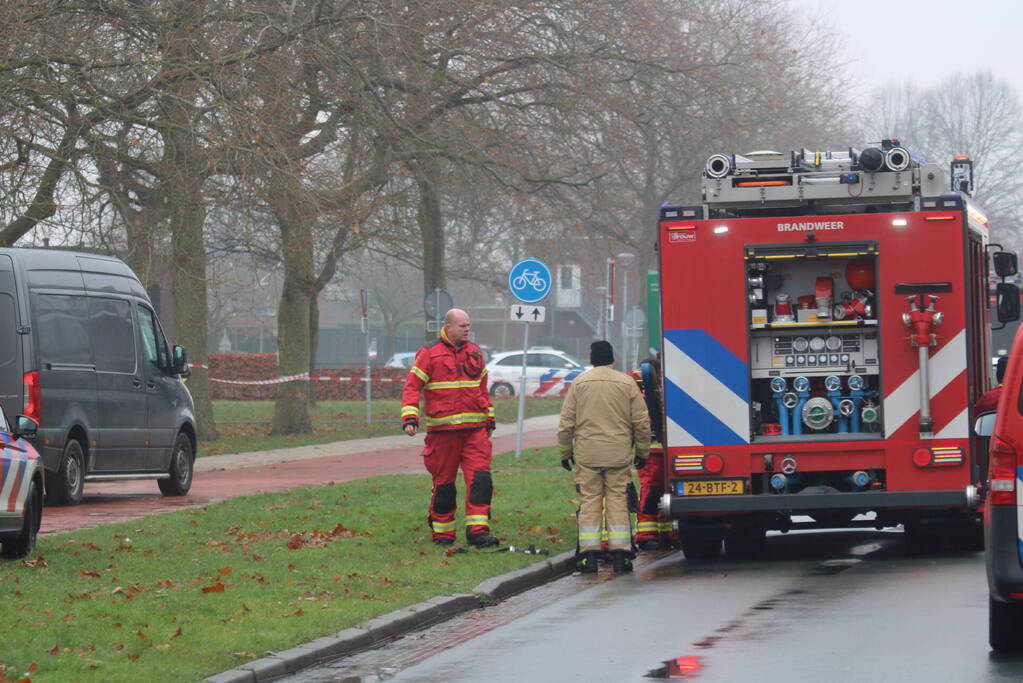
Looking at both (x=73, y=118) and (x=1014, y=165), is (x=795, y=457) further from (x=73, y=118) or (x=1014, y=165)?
(x=1014, y=165)

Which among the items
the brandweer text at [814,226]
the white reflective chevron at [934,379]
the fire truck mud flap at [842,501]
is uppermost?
the brandweer text at [814,226]

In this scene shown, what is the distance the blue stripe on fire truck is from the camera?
12.7 meters

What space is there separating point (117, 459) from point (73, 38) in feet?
17.8

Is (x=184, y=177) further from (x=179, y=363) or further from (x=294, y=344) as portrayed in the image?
(x=294, y=344)

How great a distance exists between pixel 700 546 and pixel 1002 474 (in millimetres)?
5650

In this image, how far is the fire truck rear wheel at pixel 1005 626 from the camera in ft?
27.8

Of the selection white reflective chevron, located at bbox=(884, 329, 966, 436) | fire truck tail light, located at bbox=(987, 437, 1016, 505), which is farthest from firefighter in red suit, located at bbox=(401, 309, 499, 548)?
fire truck tail light, located at bbox=(987, 437, 1016, 505)

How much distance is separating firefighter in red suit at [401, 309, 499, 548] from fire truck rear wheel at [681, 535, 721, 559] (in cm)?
151

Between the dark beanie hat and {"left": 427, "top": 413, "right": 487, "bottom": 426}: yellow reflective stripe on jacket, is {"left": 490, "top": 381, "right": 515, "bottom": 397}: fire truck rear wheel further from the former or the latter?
the dark beanie hat

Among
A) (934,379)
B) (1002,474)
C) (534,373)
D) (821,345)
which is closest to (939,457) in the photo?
(934,379)

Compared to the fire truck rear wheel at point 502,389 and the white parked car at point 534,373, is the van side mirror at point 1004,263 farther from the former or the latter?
the fire truck rear wheel at point 502,389

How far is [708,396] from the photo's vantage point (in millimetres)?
12680

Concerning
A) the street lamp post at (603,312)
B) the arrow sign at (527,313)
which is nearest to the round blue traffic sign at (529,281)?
the arrow sign at (527,313)

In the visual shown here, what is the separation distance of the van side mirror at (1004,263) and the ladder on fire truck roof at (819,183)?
5.40 ft
